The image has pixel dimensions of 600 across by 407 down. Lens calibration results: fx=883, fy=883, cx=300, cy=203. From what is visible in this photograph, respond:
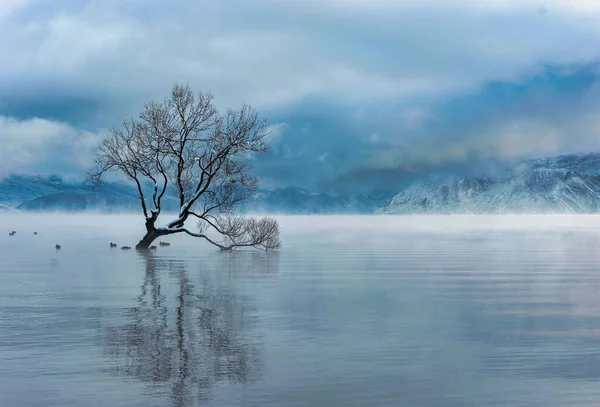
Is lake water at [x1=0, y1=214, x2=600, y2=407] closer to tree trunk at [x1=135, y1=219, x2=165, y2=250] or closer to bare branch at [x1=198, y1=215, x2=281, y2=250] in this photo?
tree trunk at [x1=135, y1=219, x2=165, y2=250]

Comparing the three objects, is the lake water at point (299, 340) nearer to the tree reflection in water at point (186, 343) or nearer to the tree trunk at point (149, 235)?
the tree reflection in water at point (186, 343)

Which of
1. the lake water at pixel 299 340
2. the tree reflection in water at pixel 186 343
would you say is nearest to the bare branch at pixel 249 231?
the lake water at pixel 299 340

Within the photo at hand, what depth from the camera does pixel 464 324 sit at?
77.0ft

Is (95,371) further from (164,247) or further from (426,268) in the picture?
(164,247)

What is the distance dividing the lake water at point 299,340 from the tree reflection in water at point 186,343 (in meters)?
0.05

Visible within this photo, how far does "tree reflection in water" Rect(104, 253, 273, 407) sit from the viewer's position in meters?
15.5

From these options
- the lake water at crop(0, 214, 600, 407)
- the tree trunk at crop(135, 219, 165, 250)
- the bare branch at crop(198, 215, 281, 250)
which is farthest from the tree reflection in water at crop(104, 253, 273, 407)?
the bare branch at crop(198, 215, 281, 250)

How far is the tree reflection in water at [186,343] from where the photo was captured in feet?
51.0

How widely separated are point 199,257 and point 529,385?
44.7 metres

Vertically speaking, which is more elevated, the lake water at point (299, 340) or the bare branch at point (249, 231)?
the bare branch at point (249, 231)

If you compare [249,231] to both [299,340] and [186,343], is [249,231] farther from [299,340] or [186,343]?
[186,343]

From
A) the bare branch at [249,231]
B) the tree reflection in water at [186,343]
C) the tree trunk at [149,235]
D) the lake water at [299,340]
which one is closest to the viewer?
the lake water at [299,340]

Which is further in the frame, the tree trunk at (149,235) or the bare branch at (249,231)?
the bare branch at (249,231)

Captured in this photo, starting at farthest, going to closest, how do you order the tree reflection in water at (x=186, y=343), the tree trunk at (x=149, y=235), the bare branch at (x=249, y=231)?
1. the bare branch at (x=249, y=231)
2. the tree trunk at (x=149, y=235)
3. the tree reflection in water at (x=186, y=343)
